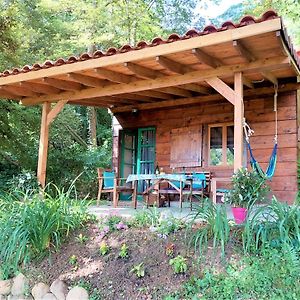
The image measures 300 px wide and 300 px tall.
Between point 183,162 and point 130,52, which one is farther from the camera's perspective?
point 183,162

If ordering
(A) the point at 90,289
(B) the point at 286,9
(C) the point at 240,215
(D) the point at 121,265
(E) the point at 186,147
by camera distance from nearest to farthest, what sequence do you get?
(A) the point at 90,289 → (D) the point at 121,265 → (C) the point at 240,215 → (E) the point at 186,147 → (B) the point at 286,9

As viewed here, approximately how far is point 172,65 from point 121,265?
2682 mm

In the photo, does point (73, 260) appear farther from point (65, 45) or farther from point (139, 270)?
point (65, 45)

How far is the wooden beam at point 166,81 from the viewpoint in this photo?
15.3 ft

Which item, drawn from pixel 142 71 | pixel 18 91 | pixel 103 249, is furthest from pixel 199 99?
pixel 103 249

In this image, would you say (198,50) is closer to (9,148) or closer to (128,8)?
(9,148)

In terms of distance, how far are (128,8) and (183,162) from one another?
25.6ft

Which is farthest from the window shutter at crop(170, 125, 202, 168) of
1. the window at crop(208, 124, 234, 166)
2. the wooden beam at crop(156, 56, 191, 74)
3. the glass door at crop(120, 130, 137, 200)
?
the wooden beam at crop(156, 56, 191, 74)

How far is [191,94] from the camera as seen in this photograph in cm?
726

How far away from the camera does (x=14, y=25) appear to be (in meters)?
8.34

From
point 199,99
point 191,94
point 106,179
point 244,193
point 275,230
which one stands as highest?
point 191,94

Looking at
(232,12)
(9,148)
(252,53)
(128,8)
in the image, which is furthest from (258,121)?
(232,12)

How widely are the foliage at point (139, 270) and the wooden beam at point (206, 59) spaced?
2.44 m

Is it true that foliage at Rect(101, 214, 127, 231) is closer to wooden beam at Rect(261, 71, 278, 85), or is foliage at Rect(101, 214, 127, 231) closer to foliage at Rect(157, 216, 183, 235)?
foliage at Rect(157, 216, 183, 235)
